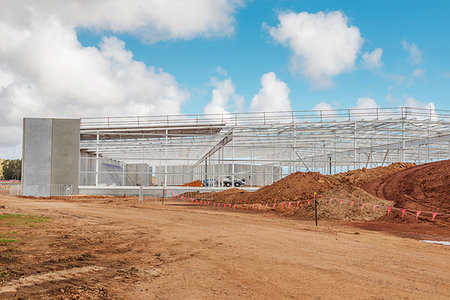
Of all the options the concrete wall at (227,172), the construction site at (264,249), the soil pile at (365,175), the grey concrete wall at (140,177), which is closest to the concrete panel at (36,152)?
the grey concrete wall at (140,177)

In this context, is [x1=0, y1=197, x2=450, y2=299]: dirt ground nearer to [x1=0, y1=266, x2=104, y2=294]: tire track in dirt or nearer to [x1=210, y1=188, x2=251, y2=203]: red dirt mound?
[x1=0, y1=266, x2=104, y2=294]: tire track in dirt

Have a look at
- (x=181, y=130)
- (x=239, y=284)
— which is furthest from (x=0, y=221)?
(x=181, y=130)

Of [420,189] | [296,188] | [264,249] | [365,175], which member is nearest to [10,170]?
[296,188]

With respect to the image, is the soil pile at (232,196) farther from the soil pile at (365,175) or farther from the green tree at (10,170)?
the green tree at (10,170)

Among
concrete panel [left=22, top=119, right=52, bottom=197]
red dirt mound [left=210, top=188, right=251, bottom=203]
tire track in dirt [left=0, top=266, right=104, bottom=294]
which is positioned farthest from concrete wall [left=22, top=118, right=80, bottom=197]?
tire track in dirt [left=0, top=266, right=104, bottom=294]

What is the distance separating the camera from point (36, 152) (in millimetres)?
31891

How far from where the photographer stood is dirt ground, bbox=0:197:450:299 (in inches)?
211

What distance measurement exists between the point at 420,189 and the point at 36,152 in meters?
31.1

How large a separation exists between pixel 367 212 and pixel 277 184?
30.2 feet

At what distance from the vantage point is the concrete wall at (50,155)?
31641 mm

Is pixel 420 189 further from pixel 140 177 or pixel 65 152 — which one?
pixel 140 177

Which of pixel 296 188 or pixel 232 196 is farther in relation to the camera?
pixel 232 196

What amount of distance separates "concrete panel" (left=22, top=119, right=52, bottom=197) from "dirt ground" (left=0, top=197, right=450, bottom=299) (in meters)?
22.8

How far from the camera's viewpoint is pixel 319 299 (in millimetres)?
5137
